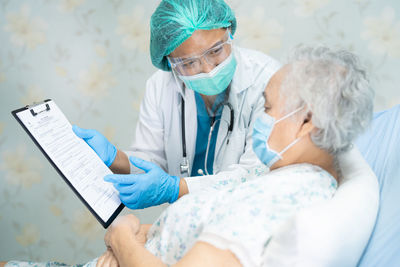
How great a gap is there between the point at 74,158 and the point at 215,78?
1.94 feet

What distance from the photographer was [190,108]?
1.49 meters

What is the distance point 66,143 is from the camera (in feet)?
3.58

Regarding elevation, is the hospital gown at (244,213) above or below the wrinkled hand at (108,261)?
above

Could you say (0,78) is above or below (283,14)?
above

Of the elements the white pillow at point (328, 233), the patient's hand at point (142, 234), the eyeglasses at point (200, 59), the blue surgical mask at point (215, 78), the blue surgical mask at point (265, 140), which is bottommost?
the patient's hand at point (142, 234)

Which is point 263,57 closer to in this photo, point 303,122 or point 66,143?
point 303,122

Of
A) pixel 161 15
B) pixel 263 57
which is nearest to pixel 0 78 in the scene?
pixel 161 15

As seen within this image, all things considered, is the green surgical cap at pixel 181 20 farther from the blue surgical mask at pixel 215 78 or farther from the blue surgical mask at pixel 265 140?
the blue surgical mask at pixel 265 140

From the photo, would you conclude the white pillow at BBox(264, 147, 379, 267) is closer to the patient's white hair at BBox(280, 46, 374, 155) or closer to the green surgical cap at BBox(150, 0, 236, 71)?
the patient's white hair at BBox(280, 46, 374, 155)

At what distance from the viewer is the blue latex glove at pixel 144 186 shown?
1.11 metres

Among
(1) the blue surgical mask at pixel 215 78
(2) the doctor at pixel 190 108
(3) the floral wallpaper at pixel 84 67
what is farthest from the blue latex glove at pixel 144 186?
(3) the floral wallpaper at pixel 84 67

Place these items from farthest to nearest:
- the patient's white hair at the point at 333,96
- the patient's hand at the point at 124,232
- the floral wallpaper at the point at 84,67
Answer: the floral wallpaper at the point at 84,67 < the patient's hand at the point at 124,232 < the patient's white hair at the point at 333,96

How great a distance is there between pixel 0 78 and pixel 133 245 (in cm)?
170

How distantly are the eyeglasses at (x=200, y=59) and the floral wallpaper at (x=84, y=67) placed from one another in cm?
67
